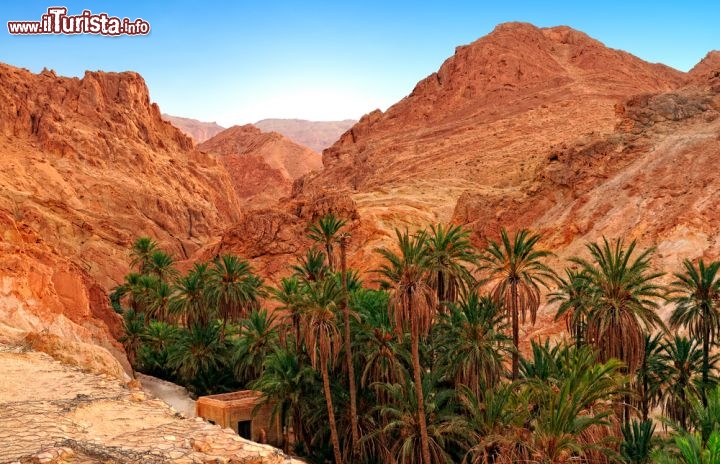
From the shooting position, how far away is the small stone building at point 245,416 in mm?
Result: 30670

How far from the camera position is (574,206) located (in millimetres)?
46094

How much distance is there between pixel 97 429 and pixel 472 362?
16338 mm

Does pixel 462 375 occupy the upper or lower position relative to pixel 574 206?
lower

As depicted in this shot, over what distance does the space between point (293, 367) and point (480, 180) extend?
44.2 meters

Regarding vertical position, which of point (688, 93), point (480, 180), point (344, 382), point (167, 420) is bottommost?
point (344, 382)

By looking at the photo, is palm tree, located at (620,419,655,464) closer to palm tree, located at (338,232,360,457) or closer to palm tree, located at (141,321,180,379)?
palm tree, located at (338,232,360,457)

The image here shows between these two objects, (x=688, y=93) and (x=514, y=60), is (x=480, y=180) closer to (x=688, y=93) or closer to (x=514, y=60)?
(x=688, y=93)

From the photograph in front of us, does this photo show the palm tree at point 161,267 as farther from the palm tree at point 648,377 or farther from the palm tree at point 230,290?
the palm tree at point 648,377

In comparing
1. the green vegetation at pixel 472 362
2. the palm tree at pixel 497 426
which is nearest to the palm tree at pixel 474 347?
the green vegetation at pixel 472 362

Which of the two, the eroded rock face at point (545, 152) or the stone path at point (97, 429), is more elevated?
the eroded rock face at point (545, 152)

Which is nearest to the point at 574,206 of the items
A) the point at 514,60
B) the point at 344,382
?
the point at 344,382

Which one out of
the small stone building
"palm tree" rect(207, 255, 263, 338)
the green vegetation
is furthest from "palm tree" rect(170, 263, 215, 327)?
the small stone building

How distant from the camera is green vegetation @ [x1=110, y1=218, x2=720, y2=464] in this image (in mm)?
19984

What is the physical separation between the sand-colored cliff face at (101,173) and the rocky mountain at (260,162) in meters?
26.1
